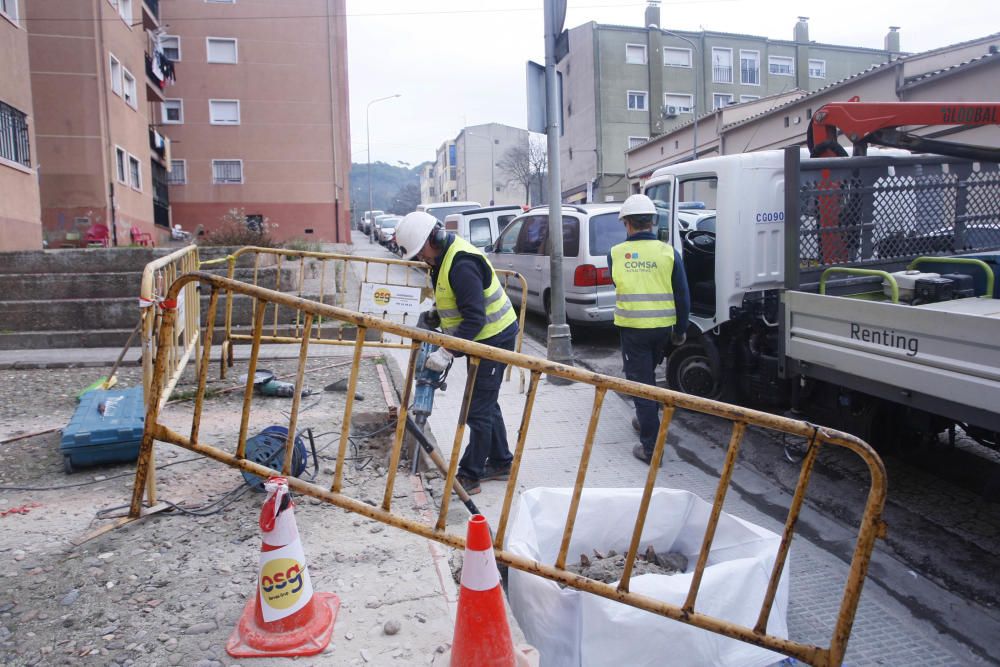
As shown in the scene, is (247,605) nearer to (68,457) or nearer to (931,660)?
(68,457)

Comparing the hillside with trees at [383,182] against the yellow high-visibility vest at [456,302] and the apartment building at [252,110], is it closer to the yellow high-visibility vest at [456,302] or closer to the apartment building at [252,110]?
the apartment building at [252,110]

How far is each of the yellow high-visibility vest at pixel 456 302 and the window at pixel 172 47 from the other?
29.1m

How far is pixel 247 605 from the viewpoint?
2771mm

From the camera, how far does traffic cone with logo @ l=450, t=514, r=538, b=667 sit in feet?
7.70

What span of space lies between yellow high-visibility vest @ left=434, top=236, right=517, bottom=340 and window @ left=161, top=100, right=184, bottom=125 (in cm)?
2827

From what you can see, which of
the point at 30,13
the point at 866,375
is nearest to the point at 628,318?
the point at 866,375

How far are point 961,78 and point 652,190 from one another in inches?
485

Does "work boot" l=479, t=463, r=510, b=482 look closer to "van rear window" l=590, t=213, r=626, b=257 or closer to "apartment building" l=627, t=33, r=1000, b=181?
"van rear window" l=590, t=213, r=626, b=257

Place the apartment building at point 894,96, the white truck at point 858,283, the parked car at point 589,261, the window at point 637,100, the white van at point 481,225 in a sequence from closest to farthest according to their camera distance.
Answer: the white truck at point 858,283 → the parked car at point 589,261 → the apartment building at point 894,96 → the white van at point 481,225 → the window at point 637,100

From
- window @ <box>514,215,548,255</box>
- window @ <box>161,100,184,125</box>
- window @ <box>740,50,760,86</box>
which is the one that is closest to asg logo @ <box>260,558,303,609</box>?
window @ <box>514,215,548,255</box>

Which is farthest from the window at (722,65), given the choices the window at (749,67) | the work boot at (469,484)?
the work boot at (469,484)

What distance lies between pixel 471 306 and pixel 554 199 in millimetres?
4068

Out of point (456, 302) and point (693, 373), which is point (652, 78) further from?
point (456, 302)

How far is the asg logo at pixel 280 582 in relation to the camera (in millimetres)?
2578
